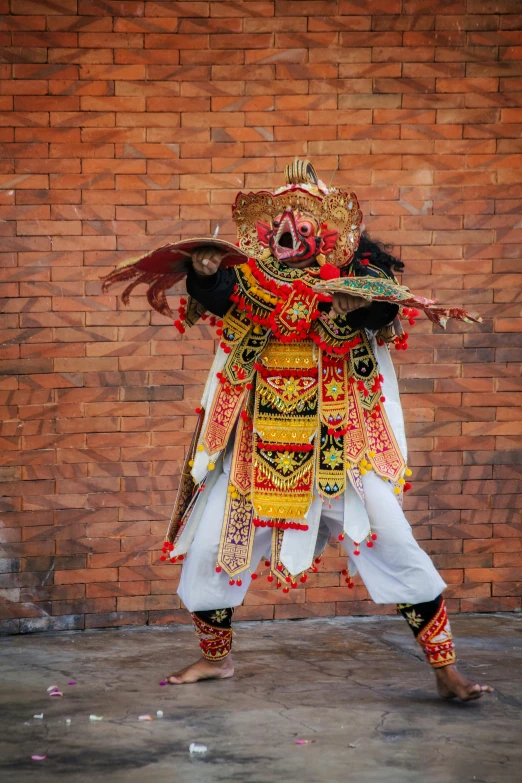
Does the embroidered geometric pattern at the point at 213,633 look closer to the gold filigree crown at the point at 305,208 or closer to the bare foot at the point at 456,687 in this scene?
the bare foot at the point at 456,687

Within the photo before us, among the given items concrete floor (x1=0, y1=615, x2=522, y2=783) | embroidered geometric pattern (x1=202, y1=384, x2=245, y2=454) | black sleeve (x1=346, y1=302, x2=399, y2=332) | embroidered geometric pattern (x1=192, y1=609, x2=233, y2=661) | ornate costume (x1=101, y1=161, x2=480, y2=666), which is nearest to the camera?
concrete floor (x1=0, y1=615, x2=522, y2=783)

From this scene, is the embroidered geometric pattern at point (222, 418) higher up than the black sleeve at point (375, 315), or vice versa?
the black sleeve at point (375, 315)

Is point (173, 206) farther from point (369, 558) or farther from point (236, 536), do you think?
point (369, 558)

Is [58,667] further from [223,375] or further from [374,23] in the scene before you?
[374,23]

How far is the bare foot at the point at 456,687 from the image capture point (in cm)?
445

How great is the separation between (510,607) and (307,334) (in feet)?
8.44

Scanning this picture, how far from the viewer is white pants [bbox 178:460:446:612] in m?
4.49

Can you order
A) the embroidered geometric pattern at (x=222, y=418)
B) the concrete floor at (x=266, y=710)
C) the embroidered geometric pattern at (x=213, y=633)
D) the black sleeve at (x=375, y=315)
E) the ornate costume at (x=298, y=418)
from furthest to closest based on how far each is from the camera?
the embroidered geometric pattern at (x=213, y=633) < the embroidered geometric pattern at (x=222, y=418) < the ornate costume at (x=298, y=418) < the black sleeve at (x=375, y=315) < the concrete floor at (x=266, y=710)

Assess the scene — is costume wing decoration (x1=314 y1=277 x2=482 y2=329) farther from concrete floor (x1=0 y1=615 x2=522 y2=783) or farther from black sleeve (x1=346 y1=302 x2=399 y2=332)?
concrete floor (x1=0 y1=615 x2=522 y2=783)

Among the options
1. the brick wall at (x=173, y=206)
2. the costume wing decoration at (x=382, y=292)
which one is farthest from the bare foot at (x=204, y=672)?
the costume wing decoration at (x=382, y=292)

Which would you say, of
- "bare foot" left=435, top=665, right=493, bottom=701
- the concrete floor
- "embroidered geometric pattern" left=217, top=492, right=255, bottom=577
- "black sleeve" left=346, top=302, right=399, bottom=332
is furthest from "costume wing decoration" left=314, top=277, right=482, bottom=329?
the concrete floor

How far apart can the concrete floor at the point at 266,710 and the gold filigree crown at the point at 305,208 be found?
71.4 inches

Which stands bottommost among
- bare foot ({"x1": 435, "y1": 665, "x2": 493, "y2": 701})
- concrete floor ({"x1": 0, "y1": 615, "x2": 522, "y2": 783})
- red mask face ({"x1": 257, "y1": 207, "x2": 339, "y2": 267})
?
concrete floor ({"x1": 0, "y1": 615, "x2": 522, "y2": 783})

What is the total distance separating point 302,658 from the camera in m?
5.39
